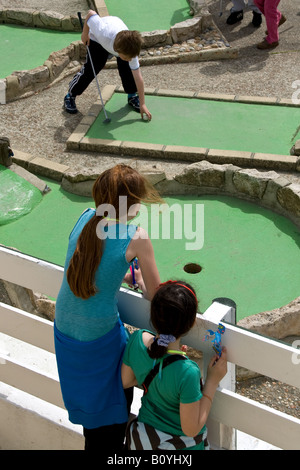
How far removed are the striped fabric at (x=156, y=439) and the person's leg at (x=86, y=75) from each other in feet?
19.1

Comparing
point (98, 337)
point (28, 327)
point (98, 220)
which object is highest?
point (98, 220)

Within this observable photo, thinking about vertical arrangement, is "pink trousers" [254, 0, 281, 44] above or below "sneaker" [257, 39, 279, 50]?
above

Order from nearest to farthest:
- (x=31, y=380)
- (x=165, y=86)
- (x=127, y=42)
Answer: (x=31, y=380) → (x=127, y=42) → (x=165, y=86)

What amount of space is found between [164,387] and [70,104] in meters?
6.19

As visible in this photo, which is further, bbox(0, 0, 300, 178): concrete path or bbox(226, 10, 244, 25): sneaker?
bbox(226, 10, 244, 25): sneaker

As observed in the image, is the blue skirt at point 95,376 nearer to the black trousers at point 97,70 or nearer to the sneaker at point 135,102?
the black trousers at point 97,70

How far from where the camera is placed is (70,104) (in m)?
7.82

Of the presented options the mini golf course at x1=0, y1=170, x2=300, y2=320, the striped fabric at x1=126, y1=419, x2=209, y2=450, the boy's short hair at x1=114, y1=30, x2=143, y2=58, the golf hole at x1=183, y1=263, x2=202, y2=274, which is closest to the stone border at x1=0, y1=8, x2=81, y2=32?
the boy's short hair at x1=114, y1=30, x2=143, y2=58

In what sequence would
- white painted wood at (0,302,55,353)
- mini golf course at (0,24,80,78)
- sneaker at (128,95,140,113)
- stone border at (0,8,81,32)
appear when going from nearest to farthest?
white painted wood at (0,302,55,353) → sneaker at (128,95,140,113) → mini golf course at (0,24,80,78) → stone border at (0,8,81,32)

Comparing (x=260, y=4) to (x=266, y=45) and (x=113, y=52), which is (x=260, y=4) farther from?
(x=113, y=52)

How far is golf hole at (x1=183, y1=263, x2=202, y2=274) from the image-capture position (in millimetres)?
5199

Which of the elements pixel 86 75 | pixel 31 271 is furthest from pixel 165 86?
pixel 31 271

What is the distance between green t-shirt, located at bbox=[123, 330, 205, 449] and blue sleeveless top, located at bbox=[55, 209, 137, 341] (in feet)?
0.44

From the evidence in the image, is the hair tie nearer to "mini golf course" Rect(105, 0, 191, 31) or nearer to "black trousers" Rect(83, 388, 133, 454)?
"black trousers" Rect(83, 388, 133, 454)
